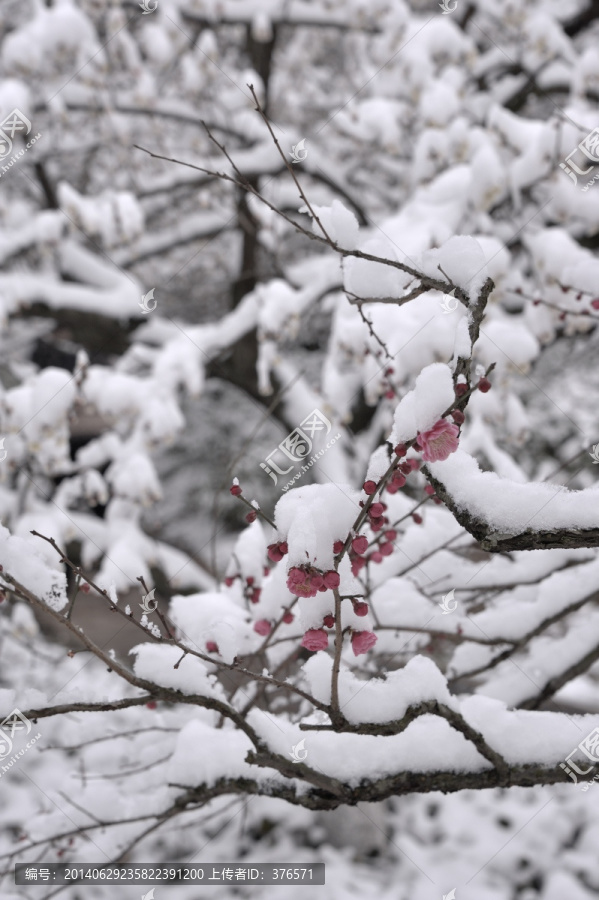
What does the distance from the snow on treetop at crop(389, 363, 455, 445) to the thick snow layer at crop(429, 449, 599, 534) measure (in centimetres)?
11

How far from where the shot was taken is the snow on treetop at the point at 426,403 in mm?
830

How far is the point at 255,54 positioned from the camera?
4.99m

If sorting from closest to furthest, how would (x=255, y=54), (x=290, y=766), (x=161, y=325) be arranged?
1. (x=290, y=766)
2. (x=161, y=325)
3. (x=255, y=54)

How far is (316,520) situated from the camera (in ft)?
2.87

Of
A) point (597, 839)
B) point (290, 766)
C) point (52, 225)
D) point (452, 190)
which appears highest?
point (52, 225)

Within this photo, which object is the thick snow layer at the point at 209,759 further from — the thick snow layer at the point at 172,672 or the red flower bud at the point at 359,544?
the red flower bud at the point at 359,544

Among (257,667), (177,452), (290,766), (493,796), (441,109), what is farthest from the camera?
(177,452)

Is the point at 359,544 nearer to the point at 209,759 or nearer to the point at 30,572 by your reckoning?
the point at 30,572

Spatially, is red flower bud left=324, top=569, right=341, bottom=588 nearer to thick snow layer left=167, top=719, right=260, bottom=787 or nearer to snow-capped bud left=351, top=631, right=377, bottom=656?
snow-capped bud left=351, top=631, right=377, bottom=656

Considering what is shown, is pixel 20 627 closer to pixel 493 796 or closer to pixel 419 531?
pixel 419 531

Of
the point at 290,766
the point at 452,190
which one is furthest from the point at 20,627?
the point at 452,190

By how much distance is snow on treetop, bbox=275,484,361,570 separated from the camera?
82 cm

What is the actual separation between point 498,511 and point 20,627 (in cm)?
281

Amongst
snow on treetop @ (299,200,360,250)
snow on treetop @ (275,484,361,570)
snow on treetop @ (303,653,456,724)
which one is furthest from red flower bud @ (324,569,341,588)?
snow on treetop @ (299,200,360,250)
